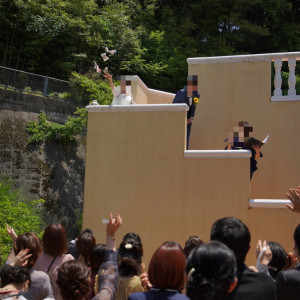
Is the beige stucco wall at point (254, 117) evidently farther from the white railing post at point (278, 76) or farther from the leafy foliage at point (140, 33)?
the leafy foliage at point (140, 33)

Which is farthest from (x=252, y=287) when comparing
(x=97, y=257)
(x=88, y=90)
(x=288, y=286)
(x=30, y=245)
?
(x=88, y=90)

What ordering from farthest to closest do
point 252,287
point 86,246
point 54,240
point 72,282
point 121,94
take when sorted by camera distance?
point 121,94
point 86,246
point 54,240
point 72,282
point 252,287

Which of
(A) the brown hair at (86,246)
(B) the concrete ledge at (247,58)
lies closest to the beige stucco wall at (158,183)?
(B) the concrete ledge at (247,58)

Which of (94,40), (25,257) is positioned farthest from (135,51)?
(25,257)

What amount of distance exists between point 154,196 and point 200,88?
274 centimetres

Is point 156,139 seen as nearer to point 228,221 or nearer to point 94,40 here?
point 228,221

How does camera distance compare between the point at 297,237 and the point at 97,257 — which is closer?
the point at 297,237

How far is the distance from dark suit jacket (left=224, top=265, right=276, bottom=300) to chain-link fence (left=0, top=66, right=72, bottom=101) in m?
14.3

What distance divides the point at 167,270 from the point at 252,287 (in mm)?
565

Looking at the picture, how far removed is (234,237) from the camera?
3.12m

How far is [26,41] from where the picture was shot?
20.9 m

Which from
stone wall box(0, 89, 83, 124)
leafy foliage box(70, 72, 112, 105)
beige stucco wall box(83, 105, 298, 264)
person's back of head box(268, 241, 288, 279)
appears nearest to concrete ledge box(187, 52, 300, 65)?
beige stucco wall box(83, 105, 298, 264)

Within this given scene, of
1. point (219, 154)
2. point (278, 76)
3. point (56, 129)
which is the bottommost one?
point (219, 154)

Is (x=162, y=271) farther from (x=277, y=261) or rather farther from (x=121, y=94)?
(x=121, y=94)
